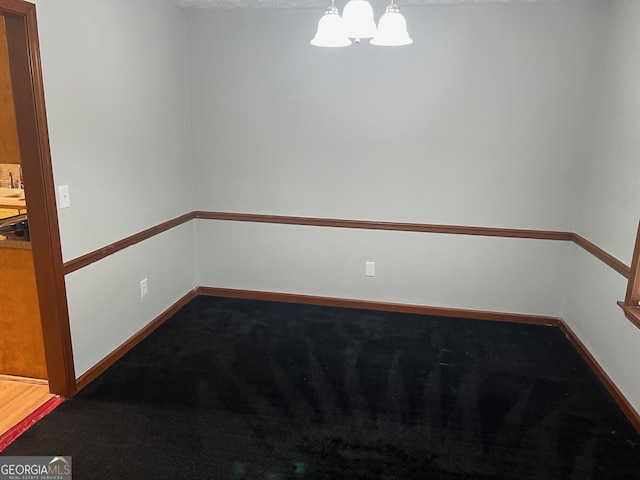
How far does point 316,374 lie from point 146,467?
1.12 m

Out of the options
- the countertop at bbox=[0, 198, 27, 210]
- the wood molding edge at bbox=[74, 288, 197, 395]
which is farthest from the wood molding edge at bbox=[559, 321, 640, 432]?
the countertop at bbox=[0, 198, 27, 210]

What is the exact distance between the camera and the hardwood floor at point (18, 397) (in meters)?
2.46

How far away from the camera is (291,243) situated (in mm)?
3977

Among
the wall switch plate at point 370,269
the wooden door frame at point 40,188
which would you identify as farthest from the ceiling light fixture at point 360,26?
the wall switch plate at point 370,269

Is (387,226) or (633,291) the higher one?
(387,226)

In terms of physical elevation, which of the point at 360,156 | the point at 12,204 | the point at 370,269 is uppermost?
the point at 360,156

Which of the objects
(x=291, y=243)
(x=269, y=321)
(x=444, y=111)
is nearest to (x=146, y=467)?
(x=269, y=321)

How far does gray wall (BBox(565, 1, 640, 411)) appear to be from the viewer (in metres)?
2.65

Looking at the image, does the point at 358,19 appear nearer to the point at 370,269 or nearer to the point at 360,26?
the point at 360,26

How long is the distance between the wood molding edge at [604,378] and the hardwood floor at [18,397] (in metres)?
3.21

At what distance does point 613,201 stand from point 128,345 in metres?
3.31

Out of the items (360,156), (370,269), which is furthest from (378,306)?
(360,156)

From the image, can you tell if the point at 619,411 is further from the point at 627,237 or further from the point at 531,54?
the point at 531,54

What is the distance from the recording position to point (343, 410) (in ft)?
8.38
